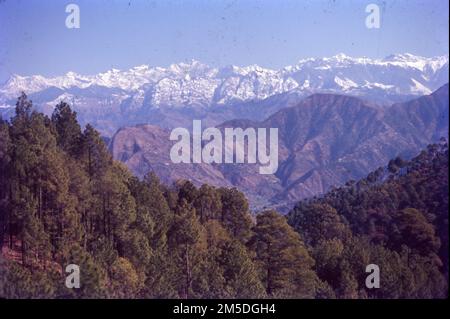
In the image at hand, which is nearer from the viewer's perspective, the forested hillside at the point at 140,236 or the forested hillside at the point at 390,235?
the forested hillside at the point at 390,235

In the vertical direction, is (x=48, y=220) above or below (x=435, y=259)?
above

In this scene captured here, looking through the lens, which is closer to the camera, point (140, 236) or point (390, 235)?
point (140, 236)

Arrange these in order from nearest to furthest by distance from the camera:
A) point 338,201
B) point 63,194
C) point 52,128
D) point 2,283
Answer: point 2,283, point 63,194, point 52,128, point 338,201

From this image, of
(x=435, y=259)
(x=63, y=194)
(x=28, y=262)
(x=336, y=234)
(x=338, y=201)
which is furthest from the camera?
(x=338, y=201)

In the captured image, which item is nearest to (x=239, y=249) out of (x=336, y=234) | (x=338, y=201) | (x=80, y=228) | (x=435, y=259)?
(x=80, y=228)

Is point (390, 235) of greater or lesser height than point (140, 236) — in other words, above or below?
below

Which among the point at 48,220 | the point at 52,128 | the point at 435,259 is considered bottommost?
the point at 435,259

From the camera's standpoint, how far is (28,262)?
18922mm

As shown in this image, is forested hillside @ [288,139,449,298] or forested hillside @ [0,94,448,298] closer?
forested hillside @ [288,139,449,298]
